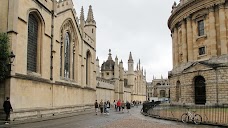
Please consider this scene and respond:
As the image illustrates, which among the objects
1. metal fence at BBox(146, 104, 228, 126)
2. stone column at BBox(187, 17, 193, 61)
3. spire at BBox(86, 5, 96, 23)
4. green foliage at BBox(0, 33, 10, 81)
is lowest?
metal fence at BBox(146, 104, 228, 126)

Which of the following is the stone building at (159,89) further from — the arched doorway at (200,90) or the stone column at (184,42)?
the arched doorway at (200,90)

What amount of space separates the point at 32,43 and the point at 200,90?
71.2 feet

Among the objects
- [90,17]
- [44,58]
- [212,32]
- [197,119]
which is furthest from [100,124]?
[90,17]

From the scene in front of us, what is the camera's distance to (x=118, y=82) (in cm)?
5759

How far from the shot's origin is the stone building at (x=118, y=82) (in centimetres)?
4888

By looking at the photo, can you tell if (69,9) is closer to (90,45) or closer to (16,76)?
(90,45)

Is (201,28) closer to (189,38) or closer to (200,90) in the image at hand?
(189,38)

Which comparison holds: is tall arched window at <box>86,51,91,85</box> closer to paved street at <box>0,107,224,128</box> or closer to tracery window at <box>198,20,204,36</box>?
tracery window at <box>198,20,204,36</box>

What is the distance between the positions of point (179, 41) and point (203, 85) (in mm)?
9607

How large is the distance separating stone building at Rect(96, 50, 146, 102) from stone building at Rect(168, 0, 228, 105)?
15.6 meters

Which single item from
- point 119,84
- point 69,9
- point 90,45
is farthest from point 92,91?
point 119,84

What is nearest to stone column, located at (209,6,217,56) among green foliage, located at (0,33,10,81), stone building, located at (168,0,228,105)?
stone building, located at (168,0,228,105)

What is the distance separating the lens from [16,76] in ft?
55.1

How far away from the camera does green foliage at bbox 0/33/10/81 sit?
1569cm
